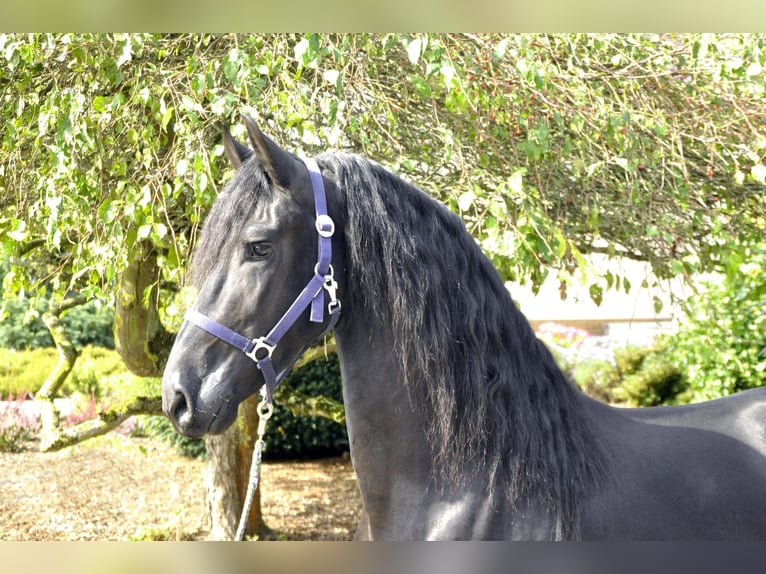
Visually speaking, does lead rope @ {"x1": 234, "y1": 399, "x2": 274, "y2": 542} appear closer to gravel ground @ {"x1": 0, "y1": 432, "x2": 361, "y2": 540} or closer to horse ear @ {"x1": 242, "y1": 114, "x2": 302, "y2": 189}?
horse ear @ {"x1": 242, "y1": 114, "x2": 302, "y2": 189}

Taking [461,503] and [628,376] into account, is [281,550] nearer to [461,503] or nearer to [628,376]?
[461,503]

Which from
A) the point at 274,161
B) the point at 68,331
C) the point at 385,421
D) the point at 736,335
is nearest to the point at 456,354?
the point at 385,421

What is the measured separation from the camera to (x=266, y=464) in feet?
28.1

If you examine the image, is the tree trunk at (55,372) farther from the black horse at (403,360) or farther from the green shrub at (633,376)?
the green shrub at (633,376)

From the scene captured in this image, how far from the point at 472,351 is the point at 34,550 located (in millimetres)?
1106

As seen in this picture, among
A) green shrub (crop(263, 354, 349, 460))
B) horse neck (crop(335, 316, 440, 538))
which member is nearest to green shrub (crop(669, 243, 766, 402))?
green shrub (crop(263, 354, 349, 460))

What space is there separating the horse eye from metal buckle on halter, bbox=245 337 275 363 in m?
0.20

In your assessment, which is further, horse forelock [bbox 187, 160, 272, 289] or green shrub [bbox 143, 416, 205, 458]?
green shrub [bbox 143, 416, 205, 458]

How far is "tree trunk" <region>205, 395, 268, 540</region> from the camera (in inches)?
217

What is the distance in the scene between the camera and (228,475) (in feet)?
18.3

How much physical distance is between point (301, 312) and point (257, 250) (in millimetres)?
188

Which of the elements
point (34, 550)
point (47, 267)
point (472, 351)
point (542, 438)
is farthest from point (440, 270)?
point (47, 267)

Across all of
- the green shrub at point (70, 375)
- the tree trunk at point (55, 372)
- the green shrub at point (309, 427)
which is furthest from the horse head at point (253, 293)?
the green shrub at point (70, 375)

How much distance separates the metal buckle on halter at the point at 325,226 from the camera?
184cm
